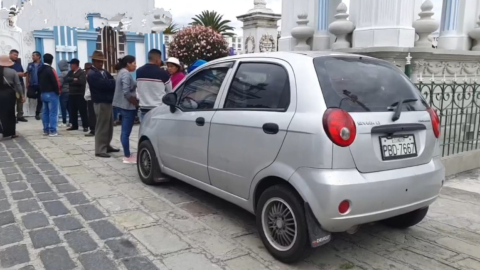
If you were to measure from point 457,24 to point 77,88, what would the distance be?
853 centimetres

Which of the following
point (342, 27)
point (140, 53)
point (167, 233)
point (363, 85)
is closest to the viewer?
point (363, 85)

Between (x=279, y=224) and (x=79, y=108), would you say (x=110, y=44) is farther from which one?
(x=279, y=224)

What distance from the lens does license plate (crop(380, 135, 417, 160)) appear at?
310 centimetres

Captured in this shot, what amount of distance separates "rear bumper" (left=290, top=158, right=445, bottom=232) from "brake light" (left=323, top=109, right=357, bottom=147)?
0.22 meters

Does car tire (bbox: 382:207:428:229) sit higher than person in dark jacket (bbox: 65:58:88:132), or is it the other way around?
person in dark jacket (bbox: 65:58:88:132)

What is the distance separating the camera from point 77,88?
9.48 meters

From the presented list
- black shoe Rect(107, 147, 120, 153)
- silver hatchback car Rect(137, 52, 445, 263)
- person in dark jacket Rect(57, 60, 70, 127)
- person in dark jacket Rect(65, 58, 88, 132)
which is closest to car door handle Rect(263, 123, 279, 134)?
silver hatchback car Rect(137, 52, 445, 263)

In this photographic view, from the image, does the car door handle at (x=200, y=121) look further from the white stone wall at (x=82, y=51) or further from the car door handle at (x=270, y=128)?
the white stone wall at (x=82, y=51)

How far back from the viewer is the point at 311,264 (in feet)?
10.8

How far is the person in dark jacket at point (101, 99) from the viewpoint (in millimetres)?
6938

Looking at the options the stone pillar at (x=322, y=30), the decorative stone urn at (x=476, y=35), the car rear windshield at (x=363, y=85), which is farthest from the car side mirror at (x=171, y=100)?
the decorative stone urn at (x=476, y=35)

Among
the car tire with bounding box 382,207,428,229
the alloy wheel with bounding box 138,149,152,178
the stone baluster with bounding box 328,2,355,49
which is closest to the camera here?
the car tire with bounding box 382,207,428,229

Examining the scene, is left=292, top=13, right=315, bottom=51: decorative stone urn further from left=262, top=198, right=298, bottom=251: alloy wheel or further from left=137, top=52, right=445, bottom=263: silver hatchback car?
left=262, top=198, right=298, bottom=251: alloy wheel

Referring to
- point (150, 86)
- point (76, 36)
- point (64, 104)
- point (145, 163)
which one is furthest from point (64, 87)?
point (145, 163)
